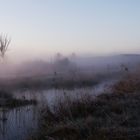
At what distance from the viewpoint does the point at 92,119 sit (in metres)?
9.59

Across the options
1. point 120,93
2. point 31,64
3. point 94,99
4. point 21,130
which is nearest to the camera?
point 21,130

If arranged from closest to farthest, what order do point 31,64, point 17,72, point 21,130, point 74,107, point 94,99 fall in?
1. point 21,130
2. point 74,107
3. point 94,99
4. point 17,72
5. point 31,64

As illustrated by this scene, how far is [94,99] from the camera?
1292cm

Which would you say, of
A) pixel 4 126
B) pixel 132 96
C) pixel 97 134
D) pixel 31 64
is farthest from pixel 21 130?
pixel 31 64

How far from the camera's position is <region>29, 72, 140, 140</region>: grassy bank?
8.24 m

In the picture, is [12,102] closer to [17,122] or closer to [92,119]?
[17,122]

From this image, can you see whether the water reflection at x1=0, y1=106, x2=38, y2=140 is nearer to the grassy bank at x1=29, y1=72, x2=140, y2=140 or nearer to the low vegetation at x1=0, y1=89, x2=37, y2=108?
the grassy bank at x1=29, y1=72, x2=140, y2=140

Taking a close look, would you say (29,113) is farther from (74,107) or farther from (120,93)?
(120,93)

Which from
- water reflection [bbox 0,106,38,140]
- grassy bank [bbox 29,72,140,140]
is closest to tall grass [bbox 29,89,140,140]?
grassy bank [bbox 29,72,140,140]

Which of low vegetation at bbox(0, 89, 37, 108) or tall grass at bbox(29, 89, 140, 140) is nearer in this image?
tall grass at bbox(29, 89, 140, 140)

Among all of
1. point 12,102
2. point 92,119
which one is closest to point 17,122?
point 92,119

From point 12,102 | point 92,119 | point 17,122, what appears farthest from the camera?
point 12,102

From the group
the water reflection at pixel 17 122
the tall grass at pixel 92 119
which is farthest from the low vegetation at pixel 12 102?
the tall grass at pixel 92 119

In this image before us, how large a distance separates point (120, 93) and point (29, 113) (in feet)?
12.3
